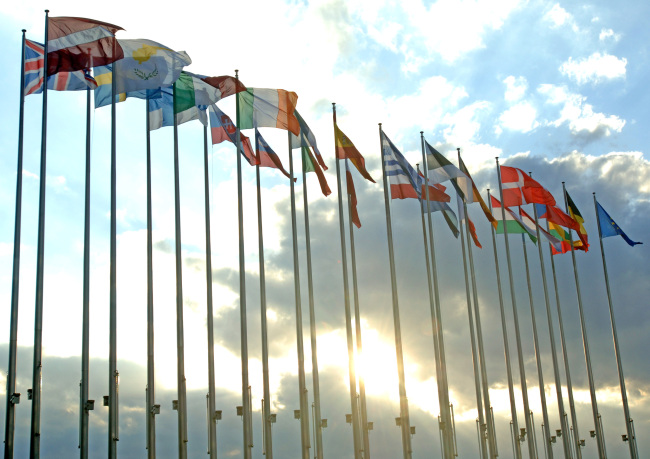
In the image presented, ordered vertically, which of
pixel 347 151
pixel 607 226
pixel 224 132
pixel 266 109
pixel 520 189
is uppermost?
pixel 266 109

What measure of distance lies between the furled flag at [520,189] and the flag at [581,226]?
9.60 ft

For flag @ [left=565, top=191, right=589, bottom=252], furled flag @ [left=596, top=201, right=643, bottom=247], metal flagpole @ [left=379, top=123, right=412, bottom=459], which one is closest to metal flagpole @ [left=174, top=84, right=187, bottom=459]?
metal flagpole @ [left=379, top=123, right=412, bottom=459]

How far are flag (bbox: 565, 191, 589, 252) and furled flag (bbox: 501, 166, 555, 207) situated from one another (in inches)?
115

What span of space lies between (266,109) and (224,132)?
7.73 feet

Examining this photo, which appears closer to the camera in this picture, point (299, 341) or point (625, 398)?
point (299, 341)

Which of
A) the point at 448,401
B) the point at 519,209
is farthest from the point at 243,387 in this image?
the point at 519,209

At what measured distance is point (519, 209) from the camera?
45.2 m

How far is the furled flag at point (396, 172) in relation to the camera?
38438 mm

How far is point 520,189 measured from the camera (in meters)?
44.1

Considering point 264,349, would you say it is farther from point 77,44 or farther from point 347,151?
point 77,44

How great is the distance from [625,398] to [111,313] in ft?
110

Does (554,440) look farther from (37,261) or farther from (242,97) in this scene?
(37,261)

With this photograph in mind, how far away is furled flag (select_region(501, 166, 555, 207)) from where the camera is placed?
43500 millimetres

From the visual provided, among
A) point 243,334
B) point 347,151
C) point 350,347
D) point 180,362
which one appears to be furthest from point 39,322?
point 347,151
